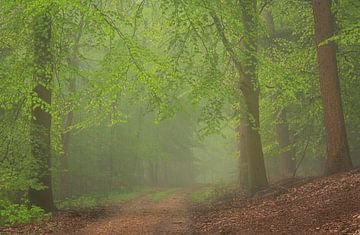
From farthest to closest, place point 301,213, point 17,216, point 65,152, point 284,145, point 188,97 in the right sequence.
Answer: point 65,152, point 284,145, point 188,97, point 17,216, point 301,213

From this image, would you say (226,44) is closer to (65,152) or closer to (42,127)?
(42,127)

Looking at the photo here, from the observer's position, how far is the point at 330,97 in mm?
13328

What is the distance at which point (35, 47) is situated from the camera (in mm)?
13562

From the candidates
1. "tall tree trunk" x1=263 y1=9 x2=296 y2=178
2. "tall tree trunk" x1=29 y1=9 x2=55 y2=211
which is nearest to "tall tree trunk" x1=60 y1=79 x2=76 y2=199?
"tall tree trunk" x1=29 y1=9 x2=55 y2=211

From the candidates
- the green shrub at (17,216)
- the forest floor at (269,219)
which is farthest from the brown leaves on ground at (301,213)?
the green shrub at (17,216)

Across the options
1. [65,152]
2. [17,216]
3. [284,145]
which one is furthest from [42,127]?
[284,145]

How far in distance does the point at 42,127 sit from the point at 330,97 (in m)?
10.2

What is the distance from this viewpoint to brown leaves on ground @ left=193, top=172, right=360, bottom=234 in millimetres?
Result: 8039

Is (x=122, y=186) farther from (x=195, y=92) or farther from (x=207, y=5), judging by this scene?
(x=207, y=5)

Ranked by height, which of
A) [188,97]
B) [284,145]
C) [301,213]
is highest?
[188,97]

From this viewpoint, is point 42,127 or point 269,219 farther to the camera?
point 42,127

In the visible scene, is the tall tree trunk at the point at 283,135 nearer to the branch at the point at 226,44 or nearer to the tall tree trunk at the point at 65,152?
the branch at the point at 226,44

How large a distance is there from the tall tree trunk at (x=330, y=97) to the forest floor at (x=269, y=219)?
953 millimetres

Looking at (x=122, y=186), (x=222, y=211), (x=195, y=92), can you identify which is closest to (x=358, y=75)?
(x=195, y=92)
